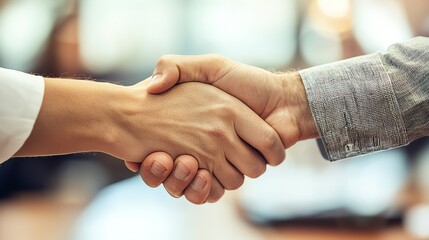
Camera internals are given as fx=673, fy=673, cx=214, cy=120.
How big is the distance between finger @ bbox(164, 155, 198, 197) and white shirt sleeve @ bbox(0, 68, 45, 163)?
394 mm

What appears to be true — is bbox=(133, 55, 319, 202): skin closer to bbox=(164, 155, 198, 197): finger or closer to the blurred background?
bbox=(164, 155, 198, 197): finger

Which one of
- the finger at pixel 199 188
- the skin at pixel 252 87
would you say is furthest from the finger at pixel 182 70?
the finger at pixel 199 188

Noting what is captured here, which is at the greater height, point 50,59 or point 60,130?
point 60,130

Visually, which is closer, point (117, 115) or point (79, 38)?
point (117, 115)

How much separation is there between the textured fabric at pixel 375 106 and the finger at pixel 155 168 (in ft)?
1.29

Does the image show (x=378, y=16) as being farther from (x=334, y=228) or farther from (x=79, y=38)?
(x=79, y=38)

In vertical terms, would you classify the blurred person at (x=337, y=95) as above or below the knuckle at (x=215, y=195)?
above

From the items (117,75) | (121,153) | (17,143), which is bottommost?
(117,75)

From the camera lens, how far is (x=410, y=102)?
163 centimetres

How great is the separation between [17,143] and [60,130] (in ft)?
0.45

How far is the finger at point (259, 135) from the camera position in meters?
1.71

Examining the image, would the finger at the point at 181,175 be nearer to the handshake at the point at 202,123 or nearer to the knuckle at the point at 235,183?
the handshake at the point at 202,123

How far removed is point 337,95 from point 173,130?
0.43m

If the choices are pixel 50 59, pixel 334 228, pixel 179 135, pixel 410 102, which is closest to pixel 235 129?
pixel 179 135
